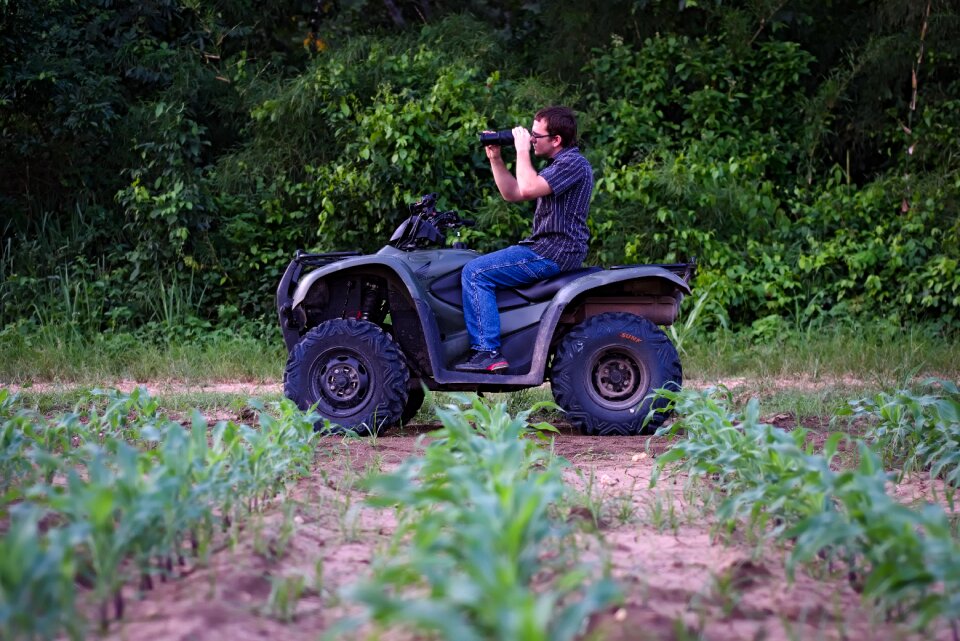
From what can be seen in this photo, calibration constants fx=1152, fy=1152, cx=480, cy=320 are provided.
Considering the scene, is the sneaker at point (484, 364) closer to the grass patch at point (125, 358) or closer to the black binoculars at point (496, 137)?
the black binoculars at point (496, 137)

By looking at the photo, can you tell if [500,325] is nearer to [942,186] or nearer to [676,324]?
[676,324]

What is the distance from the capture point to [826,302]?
11258 millimetres

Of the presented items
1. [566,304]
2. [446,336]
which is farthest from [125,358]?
[566,304]

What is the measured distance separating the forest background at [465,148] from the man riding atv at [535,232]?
4.35 metres

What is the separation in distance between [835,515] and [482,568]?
1.25m

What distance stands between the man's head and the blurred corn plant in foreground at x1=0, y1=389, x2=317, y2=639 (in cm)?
240

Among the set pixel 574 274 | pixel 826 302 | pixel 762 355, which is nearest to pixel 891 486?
pixel 574 274

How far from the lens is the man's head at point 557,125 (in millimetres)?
6336

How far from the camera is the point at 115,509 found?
9.90ft

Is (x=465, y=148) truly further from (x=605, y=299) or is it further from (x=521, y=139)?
(x=521, y=139)

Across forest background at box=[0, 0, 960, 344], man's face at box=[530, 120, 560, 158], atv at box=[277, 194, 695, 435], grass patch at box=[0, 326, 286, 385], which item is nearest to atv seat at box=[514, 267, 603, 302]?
atv at box=[277, 194, 695, 435]

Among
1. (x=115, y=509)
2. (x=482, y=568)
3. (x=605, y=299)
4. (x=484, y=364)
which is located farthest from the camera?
(x=605, y=299)

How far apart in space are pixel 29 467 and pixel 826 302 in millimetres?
8873

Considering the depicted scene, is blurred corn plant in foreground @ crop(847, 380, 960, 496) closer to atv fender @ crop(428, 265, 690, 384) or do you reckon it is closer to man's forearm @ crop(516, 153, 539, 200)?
atv fender @ crop(428, 265, 690, 384)
